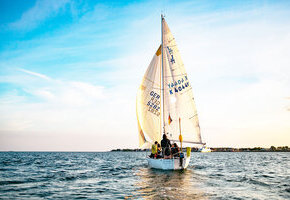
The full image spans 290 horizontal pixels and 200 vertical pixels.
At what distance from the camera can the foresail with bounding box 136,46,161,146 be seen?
24.0m

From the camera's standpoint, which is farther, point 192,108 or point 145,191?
point 192,108

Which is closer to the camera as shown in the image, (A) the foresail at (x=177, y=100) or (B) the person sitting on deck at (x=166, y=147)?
(B) the person sitting on deck at (x=166, y=147)

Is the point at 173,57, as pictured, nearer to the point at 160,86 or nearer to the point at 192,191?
the point at 160,86

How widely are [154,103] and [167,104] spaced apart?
1.88m

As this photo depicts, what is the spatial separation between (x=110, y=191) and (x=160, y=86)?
13462mm

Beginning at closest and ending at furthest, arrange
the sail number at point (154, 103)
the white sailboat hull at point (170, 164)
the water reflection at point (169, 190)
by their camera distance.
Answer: the water reflection at point (169, 190)
the white sailboat hull at point (170, 164)
the sail number at point (154, 103)

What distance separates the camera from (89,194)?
12461 millimetres

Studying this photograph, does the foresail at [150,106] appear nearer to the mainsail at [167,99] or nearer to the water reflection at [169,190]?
the mainsail at [167,99]

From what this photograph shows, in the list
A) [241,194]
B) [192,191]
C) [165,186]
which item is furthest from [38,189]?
[241,194]

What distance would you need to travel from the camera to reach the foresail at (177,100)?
22359 millimetres

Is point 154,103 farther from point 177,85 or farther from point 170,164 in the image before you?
point 170,164

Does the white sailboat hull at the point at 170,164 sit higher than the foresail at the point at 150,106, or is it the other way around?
the foresail at the point at 150,106

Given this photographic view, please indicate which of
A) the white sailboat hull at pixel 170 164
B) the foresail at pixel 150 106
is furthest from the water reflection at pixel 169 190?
the foresail at pixel 150 106

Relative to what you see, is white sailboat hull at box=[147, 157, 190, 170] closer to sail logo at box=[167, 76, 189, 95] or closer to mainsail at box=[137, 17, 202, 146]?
mainsail at box=[137, 17, 202, 146]
